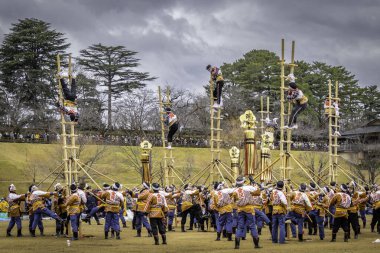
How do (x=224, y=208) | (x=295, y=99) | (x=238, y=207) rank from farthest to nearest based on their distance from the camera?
(x=295, y=99) < (x=224, y=208) < (x=238, y=207)

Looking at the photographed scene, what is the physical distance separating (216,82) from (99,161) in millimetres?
28840

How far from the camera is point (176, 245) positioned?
21391mm

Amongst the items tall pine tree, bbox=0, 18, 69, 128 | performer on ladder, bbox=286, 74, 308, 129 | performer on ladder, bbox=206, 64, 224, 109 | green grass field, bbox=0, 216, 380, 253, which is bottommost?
green grass field, bbox=0, 216, 380, 253

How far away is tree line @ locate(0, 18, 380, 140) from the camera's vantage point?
62.7 meters

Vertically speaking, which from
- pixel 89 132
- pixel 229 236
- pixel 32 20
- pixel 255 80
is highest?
pixel 32 20

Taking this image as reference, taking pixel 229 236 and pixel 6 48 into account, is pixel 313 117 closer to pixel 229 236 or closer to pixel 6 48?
pixel 6 48

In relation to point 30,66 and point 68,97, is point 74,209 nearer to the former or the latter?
point 68,97

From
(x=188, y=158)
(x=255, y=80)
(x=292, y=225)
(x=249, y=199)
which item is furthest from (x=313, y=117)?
(x=249, y=199)

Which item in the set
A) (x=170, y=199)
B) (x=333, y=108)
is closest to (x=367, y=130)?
(x=333, y=108)

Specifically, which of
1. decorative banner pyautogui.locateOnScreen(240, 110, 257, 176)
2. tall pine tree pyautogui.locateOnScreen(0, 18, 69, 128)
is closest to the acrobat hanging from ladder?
decorative banner pyautogui.locateOnScreen(240, 110, 257, 176)

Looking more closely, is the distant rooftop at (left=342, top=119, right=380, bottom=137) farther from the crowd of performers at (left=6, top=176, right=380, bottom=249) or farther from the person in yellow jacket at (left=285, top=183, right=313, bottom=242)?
the person in yellow jacket at (left=285, top=183, right=313, bottom=242)

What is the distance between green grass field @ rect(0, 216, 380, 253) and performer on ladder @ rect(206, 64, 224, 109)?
7813mm

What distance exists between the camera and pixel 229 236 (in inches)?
909

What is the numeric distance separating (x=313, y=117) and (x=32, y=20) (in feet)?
104
